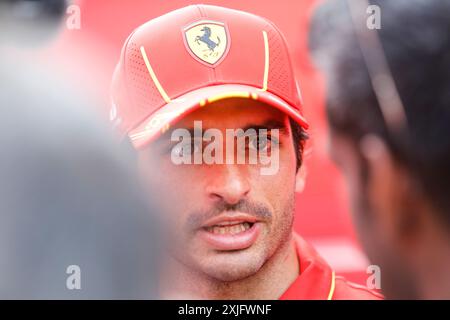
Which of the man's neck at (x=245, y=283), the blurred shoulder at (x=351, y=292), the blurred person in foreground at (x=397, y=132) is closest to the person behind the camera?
the blurred person in foreground at (x=397, y=132)

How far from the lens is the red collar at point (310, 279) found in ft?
6.04

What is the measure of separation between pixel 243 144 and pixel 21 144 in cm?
50

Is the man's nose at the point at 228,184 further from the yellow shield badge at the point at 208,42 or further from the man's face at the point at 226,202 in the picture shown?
the yellow shield badge at the point at 208,42

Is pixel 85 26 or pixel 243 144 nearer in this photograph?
pixel 243 144

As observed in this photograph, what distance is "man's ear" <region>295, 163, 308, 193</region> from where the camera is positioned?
186 cm

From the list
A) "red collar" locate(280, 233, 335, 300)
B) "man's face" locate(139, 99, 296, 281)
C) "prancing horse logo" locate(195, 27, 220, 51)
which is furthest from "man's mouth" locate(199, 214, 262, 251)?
"prancing horse logo" locate(195, 27, 220, 51)

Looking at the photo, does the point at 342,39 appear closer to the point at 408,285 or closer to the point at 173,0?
the point at 173,0

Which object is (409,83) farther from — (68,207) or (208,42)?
(68,207)

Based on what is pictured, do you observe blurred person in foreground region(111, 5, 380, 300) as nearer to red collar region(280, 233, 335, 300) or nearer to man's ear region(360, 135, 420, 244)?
red collar region(280, 233, 335, 300)

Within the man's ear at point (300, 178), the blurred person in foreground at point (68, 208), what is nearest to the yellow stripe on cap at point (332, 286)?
the man's ear at point (300, 178)

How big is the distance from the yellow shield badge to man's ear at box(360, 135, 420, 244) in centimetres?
38

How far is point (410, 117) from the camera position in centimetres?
177
